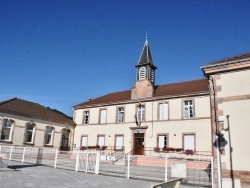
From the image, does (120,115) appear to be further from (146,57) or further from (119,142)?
(146,57)

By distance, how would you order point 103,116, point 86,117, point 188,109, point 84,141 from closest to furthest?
point 188,109, point 103,116, point 84,141, point 86,117

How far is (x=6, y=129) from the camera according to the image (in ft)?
74.5

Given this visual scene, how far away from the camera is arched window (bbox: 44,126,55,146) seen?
2617 cm

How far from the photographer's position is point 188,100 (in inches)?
844

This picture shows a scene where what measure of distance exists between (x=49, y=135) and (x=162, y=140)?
42.4 feet

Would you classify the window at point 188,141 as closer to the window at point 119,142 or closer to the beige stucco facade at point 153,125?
the beige stucco facade at point 153,125

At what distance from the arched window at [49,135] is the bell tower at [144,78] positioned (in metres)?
10.1

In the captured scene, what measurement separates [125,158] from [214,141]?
36.6 ft

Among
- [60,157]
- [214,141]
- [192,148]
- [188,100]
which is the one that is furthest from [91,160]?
[188,100]

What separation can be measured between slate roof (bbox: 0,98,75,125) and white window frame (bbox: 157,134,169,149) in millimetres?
11523

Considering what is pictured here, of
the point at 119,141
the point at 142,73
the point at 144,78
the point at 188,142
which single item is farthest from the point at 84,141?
the point at 188,142

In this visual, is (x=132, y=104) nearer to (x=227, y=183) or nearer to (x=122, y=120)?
(x=122, y=120)

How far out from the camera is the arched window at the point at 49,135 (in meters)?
26.2

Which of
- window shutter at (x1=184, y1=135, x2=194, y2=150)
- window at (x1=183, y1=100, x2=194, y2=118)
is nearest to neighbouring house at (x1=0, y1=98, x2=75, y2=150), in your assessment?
window at (x1=183, y1=100, x2=194, y2=118)
